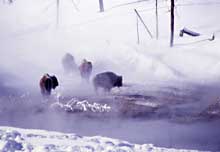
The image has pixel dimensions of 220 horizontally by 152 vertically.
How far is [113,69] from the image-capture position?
1212 inches

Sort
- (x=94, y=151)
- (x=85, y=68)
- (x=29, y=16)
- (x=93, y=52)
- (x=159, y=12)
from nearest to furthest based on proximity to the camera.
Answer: (x=94, y=151) < (x=85, y=68) < (x=93, y=52) < (x=159, y=12) < (x=29, y=16)

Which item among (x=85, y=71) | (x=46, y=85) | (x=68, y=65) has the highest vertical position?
(x=68, y=65)

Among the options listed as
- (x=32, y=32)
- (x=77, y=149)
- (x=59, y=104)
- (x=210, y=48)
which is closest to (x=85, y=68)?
(x=59, y=104)

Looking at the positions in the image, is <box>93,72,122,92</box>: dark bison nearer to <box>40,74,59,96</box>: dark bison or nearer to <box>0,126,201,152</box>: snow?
<box>40,74,59,96</box>: dark bison

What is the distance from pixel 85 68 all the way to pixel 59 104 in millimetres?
4327

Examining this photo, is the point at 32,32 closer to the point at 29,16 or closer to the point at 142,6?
the point at 29,16

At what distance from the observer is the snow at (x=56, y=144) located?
1288 centimetres

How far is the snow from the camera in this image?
12883 mm

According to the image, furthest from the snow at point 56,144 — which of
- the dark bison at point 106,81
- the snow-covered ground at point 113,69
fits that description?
the dark bison at point 106,81

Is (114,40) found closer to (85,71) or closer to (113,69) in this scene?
(113,69)

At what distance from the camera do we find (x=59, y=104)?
23547 mm

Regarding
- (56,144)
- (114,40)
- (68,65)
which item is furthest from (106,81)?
(114,40)

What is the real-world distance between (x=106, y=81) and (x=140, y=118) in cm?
406

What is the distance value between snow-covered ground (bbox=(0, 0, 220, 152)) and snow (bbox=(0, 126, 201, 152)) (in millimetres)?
27
